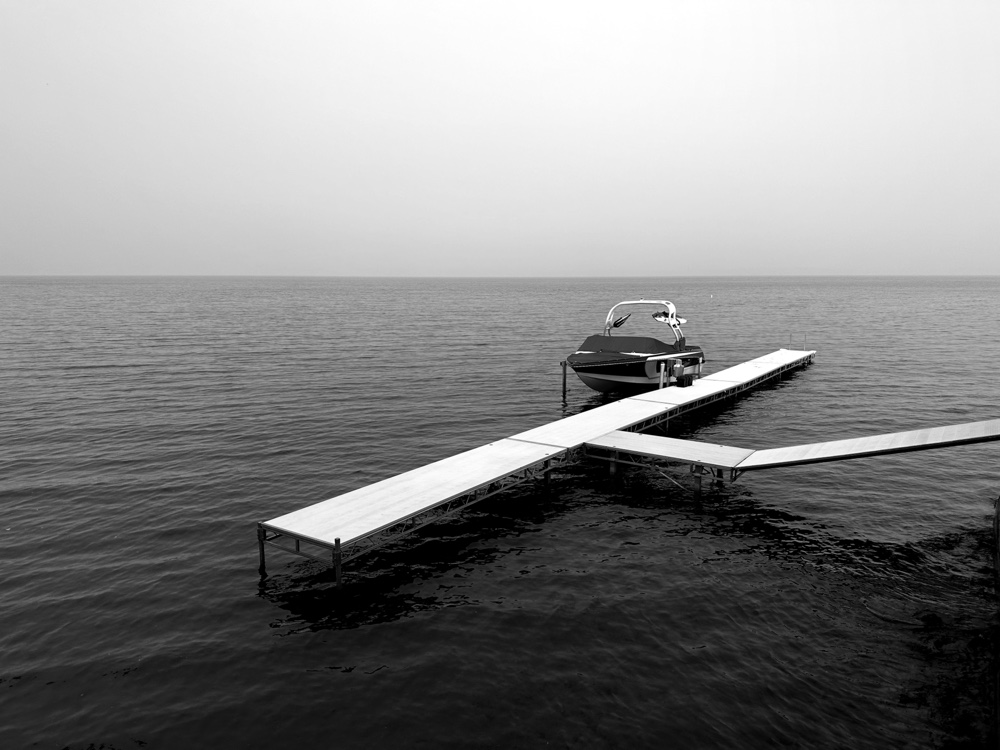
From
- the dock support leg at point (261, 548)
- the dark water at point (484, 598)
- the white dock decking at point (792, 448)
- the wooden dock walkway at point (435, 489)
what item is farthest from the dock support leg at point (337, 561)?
the white dock decking at point (792, 448)

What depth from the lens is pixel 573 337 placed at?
80.4 m

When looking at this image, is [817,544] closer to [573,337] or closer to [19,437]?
[19,437]

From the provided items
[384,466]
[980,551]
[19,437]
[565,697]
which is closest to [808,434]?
[980,551]

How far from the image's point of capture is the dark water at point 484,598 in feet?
40.1

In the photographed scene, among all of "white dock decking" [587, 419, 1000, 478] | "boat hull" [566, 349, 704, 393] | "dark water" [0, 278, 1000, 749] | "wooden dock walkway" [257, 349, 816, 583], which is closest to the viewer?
"dark water" [0, 278, 1000, 749]

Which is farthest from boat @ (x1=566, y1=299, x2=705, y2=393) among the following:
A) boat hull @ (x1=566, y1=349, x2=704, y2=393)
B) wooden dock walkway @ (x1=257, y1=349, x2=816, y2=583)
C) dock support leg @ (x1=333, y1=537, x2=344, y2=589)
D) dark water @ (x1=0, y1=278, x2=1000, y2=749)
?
dock support leg @ (x1=333, y1=537, x2=344, y2=589)

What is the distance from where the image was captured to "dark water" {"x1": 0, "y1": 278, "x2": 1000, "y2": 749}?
12211 mm

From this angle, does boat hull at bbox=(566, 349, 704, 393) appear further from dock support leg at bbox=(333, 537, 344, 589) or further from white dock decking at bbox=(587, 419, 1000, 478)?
dock support leg at bbox=(333, 537, 344, 589)

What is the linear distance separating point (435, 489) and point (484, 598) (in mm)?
4737

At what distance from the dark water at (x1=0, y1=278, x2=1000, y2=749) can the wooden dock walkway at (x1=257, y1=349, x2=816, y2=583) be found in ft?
2.97

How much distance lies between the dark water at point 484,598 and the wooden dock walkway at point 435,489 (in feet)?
2.97

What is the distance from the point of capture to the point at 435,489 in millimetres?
20469

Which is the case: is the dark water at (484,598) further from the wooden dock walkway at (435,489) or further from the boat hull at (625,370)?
the boat hull at (625,370)

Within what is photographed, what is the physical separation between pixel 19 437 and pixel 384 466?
19.6 metres
